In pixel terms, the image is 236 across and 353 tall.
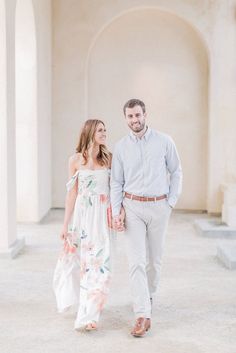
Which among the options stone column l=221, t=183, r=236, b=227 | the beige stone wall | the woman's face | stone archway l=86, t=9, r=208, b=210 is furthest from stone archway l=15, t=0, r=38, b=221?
the woman's face

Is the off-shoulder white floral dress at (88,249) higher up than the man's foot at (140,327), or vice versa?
the off-shoulder white floral dress at (88,249)

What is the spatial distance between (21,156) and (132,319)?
17.2 ft

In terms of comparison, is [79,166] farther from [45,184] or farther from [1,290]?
[45,184]

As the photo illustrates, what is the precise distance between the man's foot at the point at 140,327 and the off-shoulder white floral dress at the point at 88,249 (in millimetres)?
315

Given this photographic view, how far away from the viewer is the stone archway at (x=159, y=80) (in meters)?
11.1

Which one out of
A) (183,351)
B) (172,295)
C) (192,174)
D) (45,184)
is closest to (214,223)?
(192,174)

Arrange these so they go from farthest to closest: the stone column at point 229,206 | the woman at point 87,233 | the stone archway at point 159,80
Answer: the stone archway at point 159,80
the stone column at point 229,206
the woman at point 87,233

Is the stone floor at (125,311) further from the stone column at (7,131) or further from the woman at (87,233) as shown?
the stone column at (7,131)

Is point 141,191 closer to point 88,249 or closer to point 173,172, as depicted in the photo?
point 173,172

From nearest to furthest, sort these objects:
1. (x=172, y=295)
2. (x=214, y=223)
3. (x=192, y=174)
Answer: (x=172, y=295) → (x=214, y=223) → (x=192, y=174)

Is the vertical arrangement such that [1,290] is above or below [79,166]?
below

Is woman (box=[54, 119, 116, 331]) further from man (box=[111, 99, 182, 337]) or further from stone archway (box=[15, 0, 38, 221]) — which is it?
stone archway (box=[15, 0, 38, 221])

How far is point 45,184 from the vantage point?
34.4 feet

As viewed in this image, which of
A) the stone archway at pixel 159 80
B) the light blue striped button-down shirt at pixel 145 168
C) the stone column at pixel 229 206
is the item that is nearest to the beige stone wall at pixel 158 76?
the stone archway at pixel 159 80
